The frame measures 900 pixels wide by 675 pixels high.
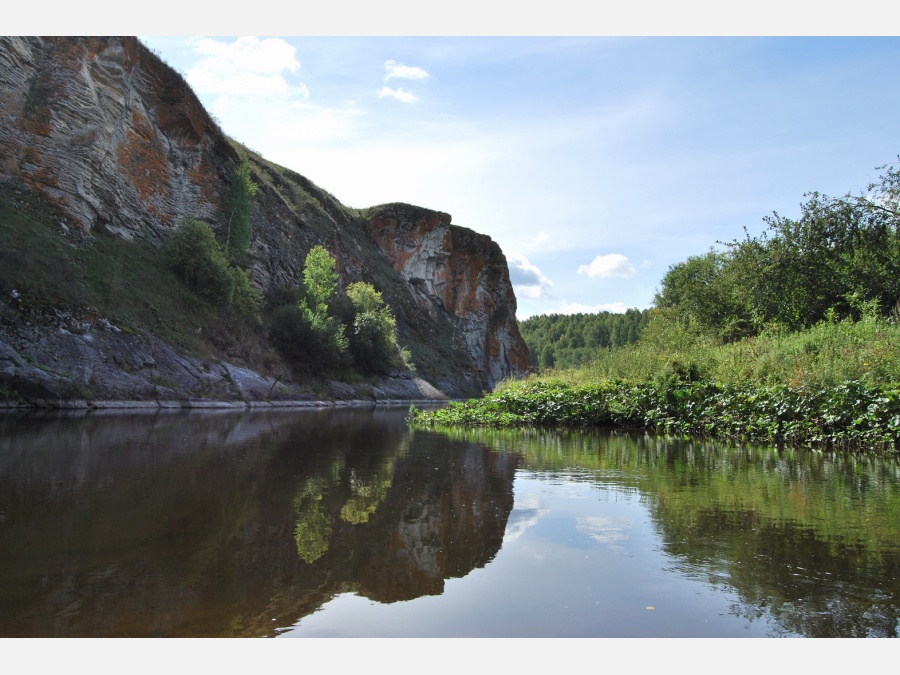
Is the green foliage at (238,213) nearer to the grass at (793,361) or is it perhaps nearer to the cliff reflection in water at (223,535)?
the grass at (793,361)

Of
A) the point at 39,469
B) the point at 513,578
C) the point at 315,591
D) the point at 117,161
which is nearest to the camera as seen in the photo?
the point at 315,591

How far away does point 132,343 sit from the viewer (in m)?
23.2

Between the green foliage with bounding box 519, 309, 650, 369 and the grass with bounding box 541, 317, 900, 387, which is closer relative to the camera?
the grass with bounding box 541, 317, 900, 387

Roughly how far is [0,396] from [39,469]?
45.1ft

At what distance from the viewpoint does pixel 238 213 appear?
130ft

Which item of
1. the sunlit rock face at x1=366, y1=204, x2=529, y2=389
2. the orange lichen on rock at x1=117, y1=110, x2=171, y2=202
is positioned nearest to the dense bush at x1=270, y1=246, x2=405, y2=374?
the orange lichen on rock at x1=117, y1=110, x2=171, y2=202

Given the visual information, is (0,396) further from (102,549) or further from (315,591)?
(315,591)

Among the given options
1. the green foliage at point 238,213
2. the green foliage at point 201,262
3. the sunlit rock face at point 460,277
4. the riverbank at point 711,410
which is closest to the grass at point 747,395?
the riverbank at point 711,410

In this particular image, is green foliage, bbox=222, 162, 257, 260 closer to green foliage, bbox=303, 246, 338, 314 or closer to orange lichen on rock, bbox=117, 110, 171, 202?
orange lichen on rock, bbox=117, 110, 171, 202

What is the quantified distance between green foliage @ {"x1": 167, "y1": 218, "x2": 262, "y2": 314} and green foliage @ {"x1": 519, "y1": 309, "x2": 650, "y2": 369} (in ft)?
368

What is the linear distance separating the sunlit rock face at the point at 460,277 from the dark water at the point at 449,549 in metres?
68.9

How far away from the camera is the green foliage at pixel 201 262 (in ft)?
106

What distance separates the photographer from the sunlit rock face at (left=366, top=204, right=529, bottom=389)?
77.4 meters

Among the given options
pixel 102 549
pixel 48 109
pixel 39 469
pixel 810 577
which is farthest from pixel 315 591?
pixel 48 109
